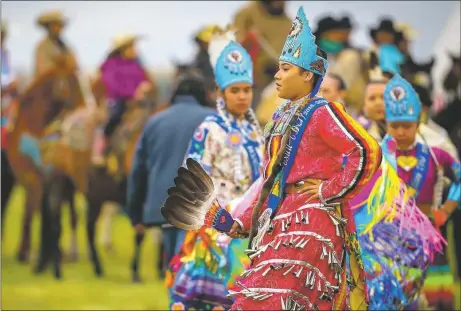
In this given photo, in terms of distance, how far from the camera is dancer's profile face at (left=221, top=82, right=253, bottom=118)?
7.39 m

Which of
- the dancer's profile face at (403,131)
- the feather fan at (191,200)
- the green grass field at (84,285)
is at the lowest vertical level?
the green grass field at (84,285)

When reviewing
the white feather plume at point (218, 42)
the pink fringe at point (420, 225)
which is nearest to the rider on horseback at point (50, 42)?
the white feather plume at point (218, 42)

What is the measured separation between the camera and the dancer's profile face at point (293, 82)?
5.41 metres

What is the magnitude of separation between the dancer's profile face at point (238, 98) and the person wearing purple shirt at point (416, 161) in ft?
3.10

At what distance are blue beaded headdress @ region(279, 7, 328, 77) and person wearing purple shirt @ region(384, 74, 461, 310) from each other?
2003 mm

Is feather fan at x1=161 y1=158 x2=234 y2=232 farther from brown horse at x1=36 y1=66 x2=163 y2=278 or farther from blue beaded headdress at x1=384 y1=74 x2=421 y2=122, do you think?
brown horse at x1=36 y1=66 x2=163 y2=278

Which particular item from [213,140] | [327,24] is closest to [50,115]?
[327,24]

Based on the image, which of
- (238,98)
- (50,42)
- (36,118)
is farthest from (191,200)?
(50,42)

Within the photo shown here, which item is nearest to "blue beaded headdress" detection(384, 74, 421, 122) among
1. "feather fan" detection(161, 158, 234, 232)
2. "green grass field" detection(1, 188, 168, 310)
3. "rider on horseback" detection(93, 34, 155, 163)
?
"feather fan" detection(161, 158, 234, 232)

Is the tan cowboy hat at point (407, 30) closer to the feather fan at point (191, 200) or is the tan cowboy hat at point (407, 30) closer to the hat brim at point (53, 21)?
the hat brim at point (53, 21)

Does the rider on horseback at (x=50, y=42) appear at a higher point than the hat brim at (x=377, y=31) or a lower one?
higher

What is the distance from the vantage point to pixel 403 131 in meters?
7.44

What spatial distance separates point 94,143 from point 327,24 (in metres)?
3.21

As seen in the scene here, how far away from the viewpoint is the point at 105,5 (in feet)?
54.1
